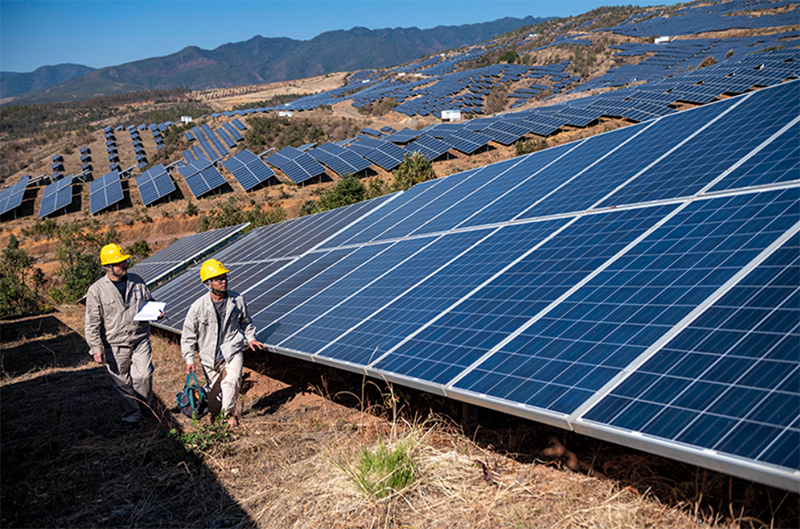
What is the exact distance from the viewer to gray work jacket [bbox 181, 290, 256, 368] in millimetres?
8047

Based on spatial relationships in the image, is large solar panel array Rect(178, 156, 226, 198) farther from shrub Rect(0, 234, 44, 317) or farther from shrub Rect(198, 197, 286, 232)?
shrub Rect(0, 234, 44, 317)

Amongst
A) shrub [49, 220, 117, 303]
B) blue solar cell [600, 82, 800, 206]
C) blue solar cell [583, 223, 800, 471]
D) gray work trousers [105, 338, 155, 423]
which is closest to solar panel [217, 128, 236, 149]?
shrub [49, 220, 117, 303]

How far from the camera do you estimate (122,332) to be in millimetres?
8820

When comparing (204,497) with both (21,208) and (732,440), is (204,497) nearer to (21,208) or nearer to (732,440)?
(732,440)

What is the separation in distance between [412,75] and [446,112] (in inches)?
3090

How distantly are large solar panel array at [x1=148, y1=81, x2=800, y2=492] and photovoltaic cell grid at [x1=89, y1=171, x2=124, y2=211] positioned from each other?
46649 mm

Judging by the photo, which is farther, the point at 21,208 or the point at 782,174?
the point at 21,208

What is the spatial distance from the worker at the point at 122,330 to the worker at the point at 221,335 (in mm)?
1421

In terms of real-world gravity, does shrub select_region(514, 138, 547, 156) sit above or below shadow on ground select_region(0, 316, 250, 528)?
above

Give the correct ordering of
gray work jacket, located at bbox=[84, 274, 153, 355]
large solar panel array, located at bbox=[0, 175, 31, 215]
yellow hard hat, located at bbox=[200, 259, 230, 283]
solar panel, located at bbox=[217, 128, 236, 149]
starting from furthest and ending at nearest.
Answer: solar panel, located at bbox=[217, 128, 236, 149]
large solar panel array, located at bbox=[0, 175, 31, 215]
gray work jacket, located at bbox=[84, 274, 153, 355]
yellow hard hat, located at bbox=[200, 259, 230, 283]

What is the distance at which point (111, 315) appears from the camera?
8.80 meters

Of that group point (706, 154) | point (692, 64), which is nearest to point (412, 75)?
point (692, 64)

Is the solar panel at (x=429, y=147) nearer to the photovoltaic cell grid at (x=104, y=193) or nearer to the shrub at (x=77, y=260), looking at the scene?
the shrub at (x=77, y=260)

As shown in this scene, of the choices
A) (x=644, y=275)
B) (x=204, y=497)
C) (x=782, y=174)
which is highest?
(x=782, y=174)
